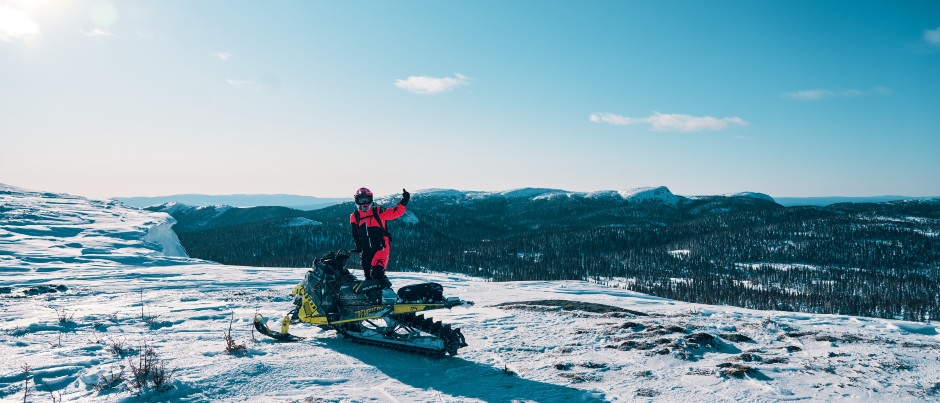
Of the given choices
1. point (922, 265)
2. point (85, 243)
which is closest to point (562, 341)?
point (85, 243)

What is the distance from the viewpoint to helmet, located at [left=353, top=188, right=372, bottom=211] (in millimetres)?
11234

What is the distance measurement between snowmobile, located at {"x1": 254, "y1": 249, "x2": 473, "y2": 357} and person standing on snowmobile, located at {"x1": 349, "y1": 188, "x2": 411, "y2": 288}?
709 mm

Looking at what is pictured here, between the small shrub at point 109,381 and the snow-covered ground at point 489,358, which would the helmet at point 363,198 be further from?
the small shrub at point 109,381

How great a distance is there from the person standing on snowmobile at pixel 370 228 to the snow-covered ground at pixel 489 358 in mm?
2000

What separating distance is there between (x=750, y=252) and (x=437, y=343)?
692 ft

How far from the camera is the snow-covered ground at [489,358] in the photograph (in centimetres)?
684

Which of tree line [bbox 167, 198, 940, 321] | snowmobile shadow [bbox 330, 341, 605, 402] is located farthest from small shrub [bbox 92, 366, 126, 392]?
tree line [bbox 167, 198, 940, 321]

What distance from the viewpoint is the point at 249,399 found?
6645 mm

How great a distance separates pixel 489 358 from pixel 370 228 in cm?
442

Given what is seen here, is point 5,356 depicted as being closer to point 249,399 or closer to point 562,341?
point 249,399

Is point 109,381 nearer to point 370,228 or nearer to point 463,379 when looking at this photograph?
point 463,379

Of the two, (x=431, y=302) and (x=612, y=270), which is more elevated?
(x=431, y=302)

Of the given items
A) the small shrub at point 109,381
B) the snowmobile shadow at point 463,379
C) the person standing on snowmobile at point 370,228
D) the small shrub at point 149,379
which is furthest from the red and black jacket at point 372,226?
the small shrub at point 109,381

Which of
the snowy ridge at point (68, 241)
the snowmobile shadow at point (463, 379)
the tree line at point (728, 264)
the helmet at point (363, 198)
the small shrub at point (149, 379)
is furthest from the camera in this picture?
the tree line at point (728, 264)
